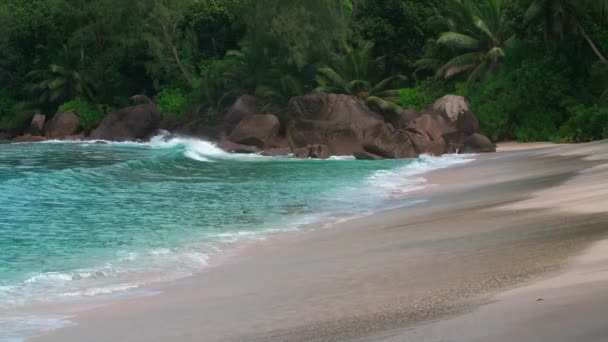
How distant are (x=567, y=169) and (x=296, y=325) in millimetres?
12523

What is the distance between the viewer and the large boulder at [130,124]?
48.4 meters

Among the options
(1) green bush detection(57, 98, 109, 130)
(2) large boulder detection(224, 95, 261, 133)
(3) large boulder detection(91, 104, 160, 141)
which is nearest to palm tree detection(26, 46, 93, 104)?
(1) green bush detection(57, 98, 109, 130)

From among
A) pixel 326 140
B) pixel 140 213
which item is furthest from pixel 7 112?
pixel 140 213

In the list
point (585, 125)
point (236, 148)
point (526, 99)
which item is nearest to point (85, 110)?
point (236, 148)

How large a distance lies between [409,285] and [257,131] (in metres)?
28.8

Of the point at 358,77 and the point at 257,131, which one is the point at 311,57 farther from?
the point at 257,131

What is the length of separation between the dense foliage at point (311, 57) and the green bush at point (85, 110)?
12cm

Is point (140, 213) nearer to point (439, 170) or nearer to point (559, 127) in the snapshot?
point (439, 170)

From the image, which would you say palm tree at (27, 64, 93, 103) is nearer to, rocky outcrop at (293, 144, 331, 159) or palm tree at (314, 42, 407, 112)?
palm tree at (314, 42, 407, 112)

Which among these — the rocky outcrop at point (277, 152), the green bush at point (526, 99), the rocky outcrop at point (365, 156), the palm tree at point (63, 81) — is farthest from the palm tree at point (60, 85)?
the green bush at point (526, 99)

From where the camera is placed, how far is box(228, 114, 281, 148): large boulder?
1444 inches

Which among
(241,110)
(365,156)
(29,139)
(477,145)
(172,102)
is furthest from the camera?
(29,139)

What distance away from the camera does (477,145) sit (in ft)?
100

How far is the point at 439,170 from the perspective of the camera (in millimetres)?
24109
